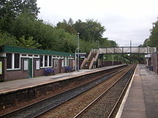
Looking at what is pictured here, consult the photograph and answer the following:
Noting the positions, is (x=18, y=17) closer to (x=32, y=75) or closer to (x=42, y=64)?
(x=42, y=64)

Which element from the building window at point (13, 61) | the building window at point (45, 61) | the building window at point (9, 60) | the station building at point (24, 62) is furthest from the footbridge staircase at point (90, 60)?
the building window at point (9, 60)

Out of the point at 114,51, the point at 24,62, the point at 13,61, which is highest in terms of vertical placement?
the point at 114,51

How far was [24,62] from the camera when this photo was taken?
17.9 m

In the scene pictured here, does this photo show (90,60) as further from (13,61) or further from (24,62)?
(13,61)

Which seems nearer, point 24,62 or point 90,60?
point 24,62

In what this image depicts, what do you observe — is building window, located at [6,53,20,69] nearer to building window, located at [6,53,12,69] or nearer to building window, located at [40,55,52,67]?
building window, located at [6,53,12,69]

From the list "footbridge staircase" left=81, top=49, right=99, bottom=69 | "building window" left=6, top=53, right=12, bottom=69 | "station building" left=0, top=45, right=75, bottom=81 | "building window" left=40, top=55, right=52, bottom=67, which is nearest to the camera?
"station building" left=0, top=45, right=75, bottom=81

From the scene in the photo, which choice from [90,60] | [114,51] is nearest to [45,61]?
[90,60]

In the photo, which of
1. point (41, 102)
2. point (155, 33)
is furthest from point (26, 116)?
point (155, 33)

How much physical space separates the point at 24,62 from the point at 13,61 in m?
1.56

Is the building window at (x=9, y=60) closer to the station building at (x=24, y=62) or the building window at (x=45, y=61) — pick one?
the station building at (x=24, y=62)

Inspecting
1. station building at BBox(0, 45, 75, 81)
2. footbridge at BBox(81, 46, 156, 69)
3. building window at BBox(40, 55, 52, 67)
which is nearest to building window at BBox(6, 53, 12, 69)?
station building at BBox(0, 45, 75, 81)

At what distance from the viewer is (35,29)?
3177 cm

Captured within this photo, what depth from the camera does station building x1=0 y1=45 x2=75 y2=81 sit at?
15.3m
